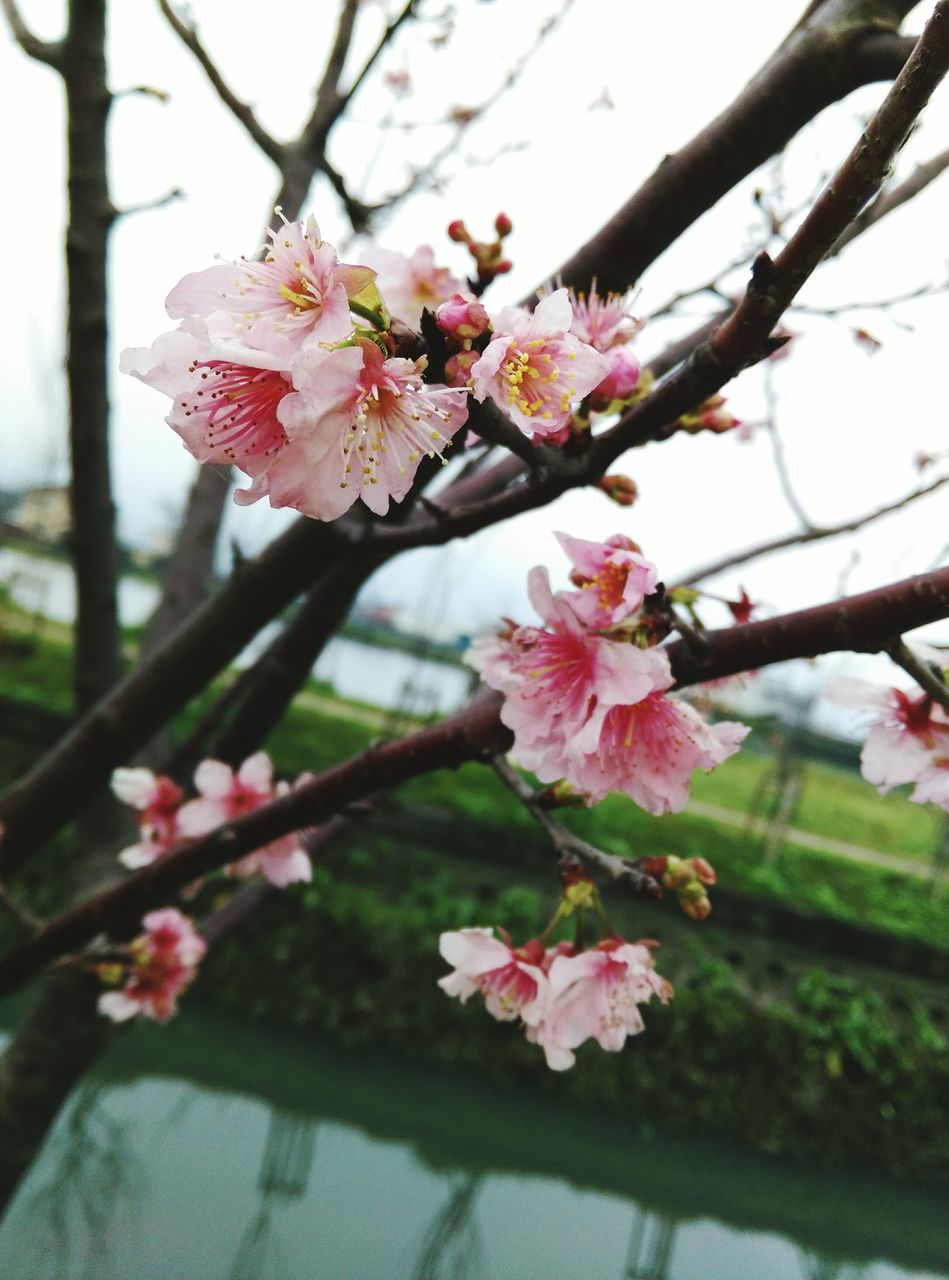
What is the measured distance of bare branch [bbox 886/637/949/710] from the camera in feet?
1.73

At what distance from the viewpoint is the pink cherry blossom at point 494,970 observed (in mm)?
687

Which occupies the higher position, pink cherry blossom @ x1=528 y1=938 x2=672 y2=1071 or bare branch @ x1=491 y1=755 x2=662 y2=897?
bare branch @ x1=491 y1=755 x2=662 y2=897

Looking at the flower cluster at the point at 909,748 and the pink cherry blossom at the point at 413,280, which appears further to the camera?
the pink cherry blossom at the point at 413,280

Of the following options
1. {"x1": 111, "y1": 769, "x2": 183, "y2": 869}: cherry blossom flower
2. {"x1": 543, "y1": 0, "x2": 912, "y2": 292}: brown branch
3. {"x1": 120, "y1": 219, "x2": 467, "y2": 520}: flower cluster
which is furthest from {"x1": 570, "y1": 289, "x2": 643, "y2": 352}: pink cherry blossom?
{"x1": 111, "y1": 769, "x2": 183, "y2": 869}: cherry blossom flower

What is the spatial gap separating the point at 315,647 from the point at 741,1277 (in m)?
3.36

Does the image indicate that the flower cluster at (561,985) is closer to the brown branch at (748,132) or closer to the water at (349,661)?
the brown branch at (748,132)

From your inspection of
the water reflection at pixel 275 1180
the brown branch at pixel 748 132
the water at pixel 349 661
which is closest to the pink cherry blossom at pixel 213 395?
the brown branch at pixel 748 132

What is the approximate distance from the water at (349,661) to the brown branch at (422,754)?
376cm

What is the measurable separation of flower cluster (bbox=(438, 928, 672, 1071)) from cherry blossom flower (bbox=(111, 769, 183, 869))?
666 mm

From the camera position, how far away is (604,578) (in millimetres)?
556

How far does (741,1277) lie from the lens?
3.05m

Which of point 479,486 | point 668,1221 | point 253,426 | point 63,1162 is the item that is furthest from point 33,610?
point 253,426

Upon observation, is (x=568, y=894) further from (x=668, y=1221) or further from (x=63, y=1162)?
(x=668, y=1221)

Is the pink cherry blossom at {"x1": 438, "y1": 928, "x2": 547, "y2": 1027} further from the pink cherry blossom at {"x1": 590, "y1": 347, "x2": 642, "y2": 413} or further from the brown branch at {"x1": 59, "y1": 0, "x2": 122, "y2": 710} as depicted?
the brown branch at {"x1": 59, "y1": 0, "x2": 122, "y2": 710}
